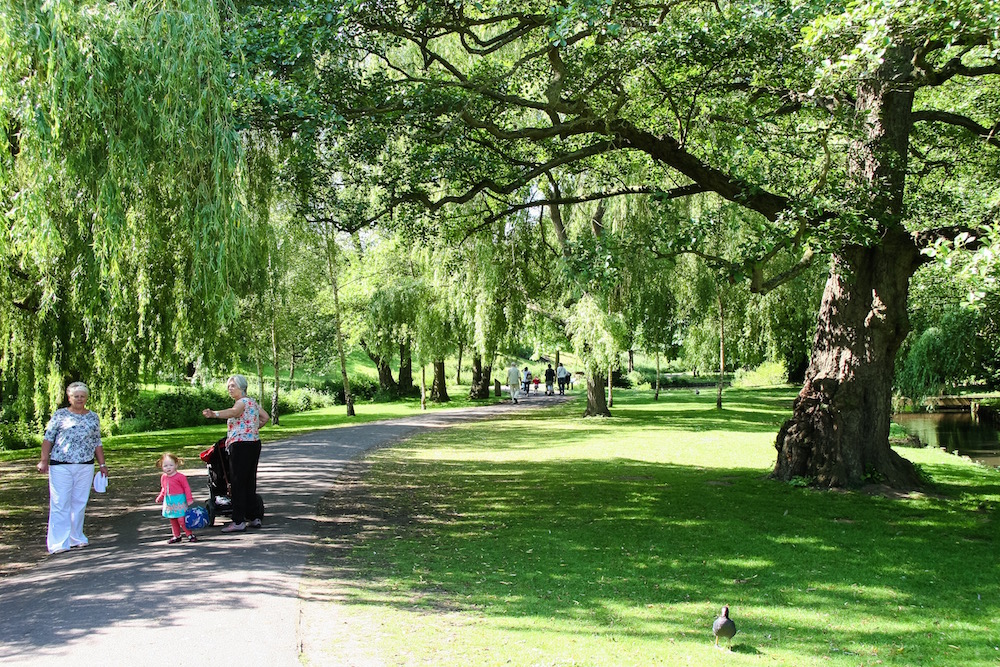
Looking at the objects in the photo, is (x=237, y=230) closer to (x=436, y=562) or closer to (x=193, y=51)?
(x=193, y=51)

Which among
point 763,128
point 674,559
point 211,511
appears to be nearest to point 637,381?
point 763,128

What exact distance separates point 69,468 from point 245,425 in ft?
5.97

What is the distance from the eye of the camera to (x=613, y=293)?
80.8 ft

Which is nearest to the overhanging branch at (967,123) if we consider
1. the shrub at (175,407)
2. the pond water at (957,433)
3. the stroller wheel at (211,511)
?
the pond water at (957,433)

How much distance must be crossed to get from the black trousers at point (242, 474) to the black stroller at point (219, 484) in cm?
14

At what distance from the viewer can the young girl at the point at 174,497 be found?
8.29m

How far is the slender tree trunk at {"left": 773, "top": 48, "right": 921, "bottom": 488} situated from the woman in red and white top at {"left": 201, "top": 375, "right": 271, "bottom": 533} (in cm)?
833

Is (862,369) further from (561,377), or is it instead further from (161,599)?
(561,377)

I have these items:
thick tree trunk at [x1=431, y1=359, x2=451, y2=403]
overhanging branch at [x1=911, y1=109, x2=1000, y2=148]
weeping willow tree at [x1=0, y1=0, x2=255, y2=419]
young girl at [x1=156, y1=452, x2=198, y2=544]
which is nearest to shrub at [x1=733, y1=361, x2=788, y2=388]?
thick tree trunk at [x1=431, y1=359, x2=451, y2=403]

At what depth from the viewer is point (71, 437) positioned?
8.45 meters

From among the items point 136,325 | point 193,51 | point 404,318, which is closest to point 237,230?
point 193,51

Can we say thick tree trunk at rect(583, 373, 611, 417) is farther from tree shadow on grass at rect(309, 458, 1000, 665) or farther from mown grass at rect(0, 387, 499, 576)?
Result: tree shadow on grass at rect(309, 458, 1000, 665)

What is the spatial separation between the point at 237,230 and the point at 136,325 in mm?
6403

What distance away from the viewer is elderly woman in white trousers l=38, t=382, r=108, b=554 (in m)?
8.37
